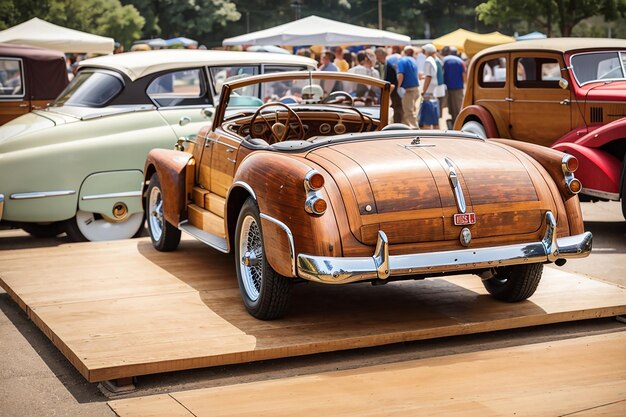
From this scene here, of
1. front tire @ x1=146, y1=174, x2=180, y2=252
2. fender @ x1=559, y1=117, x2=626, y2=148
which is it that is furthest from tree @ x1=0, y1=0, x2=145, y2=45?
fender @ x1=559, y1=117, x2=626, y2=148

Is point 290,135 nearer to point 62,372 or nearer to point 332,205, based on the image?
point 332,205

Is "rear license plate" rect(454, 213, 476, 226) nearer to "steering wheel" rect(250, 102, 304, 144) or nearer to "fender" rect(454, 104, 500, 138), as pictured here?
"steering wheel" rect(250, 102, 304, 144)

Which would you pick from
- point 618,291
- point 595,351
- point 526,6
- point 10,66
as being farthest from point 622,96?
point 526,6

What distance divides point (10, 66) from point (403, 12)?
71.8 metres

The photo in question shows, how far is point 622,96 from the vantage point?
1011cm

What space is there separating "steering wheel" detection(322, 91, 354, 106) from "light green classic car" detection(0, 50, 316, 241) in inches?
37.6

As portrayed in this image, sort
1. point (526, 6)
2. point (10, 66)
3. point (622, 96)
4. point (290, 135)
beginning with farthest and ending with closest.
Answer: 1. point (526, 6)
2. point (10, 66)
3. point (622, 96)
4. point (290, 135)

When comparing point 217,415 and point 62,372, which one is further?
point 62,372

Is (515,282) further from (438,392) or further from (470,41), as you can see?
(470,41)

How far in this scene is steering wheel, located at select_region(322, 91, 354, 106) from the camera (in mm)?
8703

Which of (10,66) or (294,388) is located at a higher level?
(10,66)

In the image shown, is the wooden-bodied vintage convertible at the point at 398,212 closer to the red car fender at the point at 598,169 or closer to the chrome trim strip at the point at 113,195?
the chrome trim strip at the point at 113,195

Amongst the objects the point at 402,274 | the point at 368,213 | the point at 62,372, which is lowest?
the point at 62,372

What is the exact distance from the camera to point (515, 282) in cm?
652
